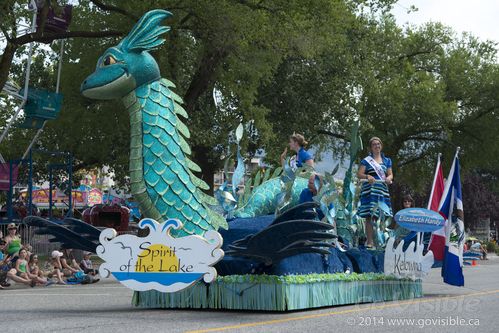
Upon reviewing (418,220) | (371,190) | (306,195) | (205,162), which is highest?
(205,162)

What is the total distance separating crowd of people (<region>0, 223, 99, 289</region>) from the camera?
17.6m

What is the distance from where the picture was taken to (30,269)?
714 inches

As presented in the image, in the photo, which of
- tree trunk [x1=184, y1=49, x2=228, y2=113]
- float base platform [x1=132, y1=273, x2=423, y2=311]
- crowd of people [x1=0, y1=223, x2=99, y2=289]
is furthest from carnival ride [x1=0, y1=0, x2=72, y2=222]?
float base platform [x1=132, y1=273, x2=423, y2=311]

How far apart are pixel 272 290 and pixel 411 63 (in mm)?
33307

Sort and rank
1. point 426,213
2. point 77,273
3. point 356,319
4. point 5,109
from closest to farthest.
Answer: point 356,319 → point 426,213 → point 77,273 → point 5,109

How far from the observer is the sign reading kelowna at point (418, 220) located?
1218 centimetres

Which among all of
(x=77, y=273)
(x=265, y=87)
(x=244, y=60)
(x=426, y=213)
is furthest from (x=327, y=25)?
(x=426, y=213)

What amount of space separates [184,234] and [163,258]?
22.7 inches

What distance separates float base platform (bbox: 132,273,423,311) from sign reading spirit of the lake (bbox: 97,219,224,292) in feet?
2.59

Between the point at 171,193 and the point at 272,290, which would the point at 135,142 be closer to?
the point at 171,193

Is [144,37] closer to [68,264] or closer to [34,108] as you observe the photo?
[68,264]

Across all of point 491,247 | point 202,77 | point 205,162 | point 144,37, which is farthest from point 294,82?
point 491,247

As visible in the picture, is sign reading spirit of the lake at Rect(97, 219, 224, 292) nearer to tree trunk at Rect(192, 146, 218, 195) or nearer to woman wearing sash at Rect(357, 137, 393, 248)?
woman wearing sash at Rect(357, 137, 393, 248)

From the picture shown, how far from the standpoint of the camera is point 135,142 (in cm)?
982
